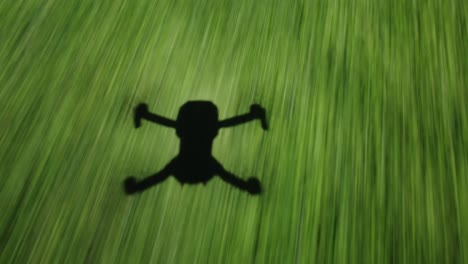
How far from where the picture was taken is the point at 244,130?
1.21 m

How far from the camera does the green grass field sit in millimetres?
1014

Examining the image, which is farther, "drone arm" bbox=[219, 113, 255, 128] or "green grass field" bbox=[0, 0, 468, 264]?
"drone arm" bbox=[219, 113, 255, 128]

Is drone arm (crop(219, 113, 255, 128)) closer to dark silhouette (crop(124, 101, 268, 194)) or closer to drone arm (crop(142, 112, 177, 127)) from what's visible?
dark silhouette (crop(124, 101, 268, 194))

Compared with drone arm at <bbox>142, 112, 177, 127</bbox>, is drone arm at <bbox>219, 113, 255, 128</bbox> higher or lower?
higher

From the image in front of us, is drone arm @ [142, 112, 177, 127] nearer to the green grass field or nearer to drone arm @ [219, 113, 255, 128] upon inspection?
the green grass field

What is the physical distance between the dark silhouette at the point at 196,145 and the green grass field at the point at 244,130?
0.10 ft

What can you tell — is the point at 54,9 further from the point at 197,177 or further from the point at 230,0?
the point at 197,177

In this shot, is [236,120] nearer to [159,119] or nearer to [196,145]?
[196,145]

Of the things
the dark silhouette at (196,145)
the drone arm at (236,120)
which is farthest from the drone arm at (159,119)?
the drone arm at (236,120)

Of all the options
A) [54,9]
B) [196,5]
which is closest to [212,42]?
[196,5]

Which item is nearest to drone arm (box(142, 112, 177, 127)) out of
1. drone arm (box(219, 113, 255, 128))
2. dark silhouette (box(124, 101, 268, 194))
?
dark silhouette (box(124, 101, 268, 194))

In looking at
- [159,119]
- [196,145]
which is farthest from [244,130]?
[159,119]

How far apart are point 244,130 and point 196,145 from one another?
195 millimetres

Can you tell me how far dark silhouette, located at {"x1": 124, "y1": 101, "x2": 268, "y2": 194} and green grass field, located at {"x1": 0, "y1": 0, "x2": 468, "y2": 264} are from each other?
3 centimetres
